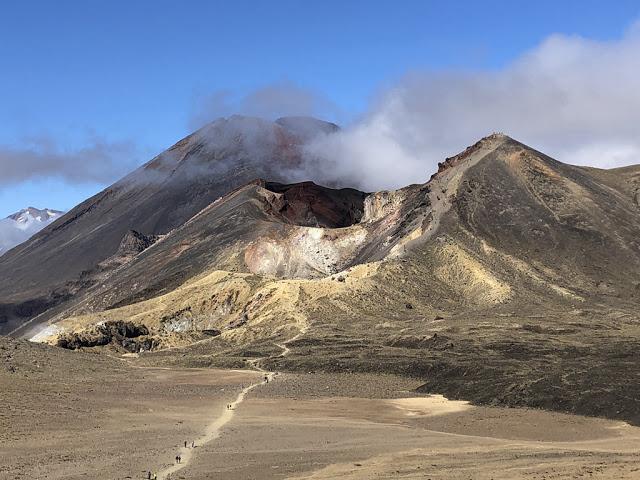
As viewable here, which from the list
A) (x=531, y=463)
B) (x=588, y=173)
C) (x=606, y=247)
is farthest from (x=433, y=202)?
(x=531, y=463)

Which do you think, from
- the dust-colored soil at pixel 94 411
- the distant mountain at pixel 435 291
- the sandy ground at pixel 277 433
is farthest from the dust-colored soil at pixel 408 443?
the distant mountain at pixel 435 291

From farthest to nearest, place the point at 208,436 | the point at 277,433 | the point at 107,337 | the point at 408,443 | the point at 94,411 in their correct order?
1. the point at 107,337
2. the point at 94,411
3. the point at 277,433
4. the point at 208,436
5. the point at 408,443

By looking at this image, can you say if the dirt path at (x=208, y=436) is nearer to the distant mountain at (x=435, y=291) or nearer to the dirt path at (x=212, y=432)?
the dirt path at (x=212, y=432)

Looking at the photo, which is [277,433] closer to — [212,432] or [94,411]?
[212,432]

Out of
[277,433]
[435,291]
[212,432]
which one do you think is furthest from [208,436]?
[435,291]

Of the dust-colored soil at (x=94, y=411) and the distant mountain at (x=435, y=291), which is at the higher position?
the distant mountain at (x=435, y=291)

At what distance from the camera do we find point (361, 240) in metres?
166

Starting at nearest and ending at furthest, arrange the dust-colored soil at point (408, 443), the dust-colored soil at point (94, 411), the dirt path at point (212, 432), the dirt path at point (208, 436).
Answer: the dust-colored soil at point (408, 443)
the dirt path at point (208, 436)
the dirt path at point (212, 432)
the dust-colored soil at point (94, 411)

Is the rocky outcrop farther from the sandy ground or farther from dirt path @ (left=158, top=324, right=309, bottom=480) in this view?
the sandy ground

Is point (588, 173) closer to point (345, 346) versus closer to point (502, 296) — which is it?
point (502, 296)

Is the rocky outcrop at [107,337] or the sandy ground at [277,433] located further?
the rocky outcrop at [107,337]

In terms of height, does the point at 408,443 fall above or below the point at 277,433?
below

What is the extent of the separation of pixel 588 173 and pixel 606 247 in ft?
144

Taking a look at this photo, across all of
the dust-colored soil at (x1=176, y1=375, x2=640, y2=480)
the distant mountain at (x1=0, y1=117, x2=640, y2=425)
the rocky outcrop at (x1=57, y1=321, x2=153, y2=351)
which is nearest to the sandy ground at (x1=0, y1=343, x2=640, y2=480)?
the dust-colored soil at (x1=176, y1=375, x2=640, y2=480)
